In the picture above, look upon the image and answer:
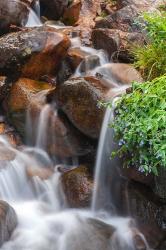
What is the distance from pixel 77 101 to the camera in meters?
6.34

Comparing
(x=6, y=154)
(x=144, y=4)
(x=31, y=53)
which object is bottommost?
(x=6, y=154)

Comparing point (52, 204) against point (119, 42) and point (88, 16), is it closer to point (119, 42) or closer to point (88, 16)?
point (119, 42)

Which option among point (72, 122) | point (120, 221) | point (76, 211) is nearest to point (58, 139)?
point (72, 122)

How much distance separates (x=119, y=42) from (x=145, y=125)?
3958 mm

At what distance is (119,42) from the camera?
26.5ft

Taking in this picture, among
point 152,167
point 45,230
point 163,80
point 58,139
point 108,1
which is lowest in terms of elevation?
point 45,230

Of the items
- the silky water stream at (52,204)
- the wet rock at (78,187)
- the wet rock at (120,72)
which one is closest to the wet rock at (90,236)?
the silky water stream at (52,204)

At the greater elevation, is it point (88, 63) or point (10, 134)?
point (88, 63)

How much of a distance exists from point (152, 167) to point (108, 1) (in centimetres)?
812

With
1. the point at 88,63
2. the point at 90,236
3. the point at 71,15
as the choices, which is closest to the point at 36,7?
the point at 71,15

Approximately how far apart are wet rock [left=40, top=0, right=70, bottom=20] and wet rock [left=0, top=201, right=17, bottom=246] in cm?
655

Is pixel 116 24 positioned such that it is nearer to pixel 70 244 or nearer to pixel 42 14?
pixel 42 14

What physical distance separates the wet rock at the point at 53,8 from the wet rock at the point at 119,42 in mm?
2774

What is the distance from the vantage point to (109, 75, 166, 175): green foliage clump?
4.37 meters
